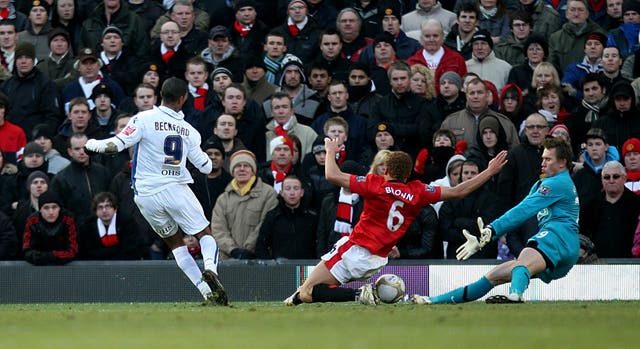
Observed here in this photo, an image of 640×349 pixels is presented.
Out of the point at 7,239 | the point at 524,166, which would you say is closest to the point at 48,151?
the point at 7,239

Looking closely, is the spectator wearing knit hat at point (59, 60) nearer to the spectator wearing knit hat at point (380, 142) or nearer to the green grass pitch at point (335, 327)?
the spectator wearing knit hat at point (380, 142)

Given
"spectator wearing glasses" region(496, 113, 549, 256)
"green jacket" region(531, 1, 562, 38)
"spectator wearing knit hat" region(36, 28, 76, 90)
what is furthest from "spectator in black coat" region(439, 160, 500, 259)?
"spectator wearing knit hat" region(36, 28, 76, 90)

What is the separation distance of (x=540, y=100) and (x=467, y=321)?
874 centimetres

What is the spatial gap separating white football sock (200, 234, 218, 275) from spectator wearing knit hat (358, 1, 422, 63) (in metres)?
7.09

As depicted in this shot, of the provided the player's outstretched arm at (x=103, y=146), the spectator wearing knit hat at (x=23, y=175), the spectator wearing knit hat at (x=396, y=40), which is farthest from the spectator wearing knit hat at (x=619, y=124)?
the spectator wearing knit hat at (x=23, y=175)

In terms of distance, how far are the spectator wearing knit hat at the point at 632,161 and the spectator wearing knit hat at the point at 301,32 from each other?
5.57 m

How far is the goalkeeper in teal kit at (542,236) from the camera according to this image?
12.7 m

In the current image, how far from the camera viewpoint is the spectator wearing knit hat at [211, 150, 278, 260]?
17578 millimetres

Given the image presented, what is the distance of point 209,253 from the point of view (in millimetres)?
13844

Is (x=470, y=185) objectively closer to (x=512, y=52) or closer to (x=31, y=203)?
(x=31, y=203)

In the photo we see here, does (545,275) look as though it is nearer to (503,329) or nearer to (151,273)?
(503,329)

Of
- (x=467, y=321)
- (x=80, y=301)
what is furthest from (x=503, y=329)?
(x=80, y=301)

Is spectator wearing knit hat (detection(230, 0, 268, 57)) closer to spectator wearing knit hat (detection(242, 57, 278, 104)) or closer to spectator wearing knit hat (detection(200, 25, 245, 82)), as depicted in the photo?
spectator wearing knit hat (detection(200, 25, 245, 82))

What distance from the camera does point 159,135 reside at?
13938 mm
